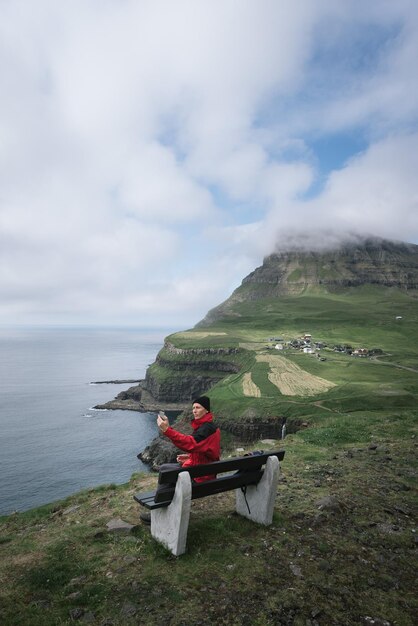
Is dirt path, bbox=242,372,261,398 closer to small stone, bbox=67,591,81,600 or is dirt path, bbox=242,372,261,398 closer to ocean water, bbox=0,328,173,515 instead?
ocean water, bbox=0,328,173,515

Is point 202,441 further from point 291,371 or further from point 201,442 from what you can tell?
point 291,371

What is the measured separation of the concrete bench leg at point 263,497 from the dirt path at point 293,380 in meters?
→ 67.8

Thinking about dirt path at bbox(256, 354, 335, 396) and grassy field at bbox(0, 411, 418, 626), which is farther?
dirt path at bbox(256, 354, 335, 396)

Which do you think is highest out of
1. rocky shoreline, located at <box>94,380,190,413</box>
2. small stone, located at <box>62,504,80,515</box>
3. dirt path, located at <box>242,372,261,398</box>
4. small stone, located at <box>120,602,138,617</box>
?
small stone, located at <box>120,602,138,617</box>

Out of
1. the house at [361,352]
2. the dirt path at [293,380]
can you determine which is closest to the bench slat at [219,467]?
the dirt path at [293,380]

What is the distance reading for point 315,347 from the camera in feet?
447

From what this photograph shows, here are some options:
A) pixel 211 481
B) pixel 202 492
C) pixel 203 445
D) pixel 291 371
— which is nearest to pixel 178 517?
pixel 202 492

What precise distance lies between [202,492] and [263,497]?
1.57 metres

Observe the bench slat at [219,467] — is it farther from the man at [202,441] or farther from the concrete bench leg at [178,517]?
the man at [202,441]

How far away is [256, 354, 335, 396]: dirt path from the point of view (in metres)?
77.2

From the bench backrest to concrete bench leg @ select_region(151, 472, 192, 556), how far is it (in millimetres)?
197

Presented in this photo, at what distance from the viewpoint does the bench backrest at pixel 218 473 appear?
25.8 ft

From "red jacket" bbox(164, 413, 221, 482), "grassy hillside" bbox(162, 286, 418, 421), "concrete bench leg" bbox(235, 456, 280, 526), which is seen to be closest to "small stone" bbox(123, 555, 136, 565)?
"red jacket" bbox(164, 413, 221, 482)

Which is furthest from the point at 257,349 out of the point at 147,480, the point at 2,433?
the point at 147,480
